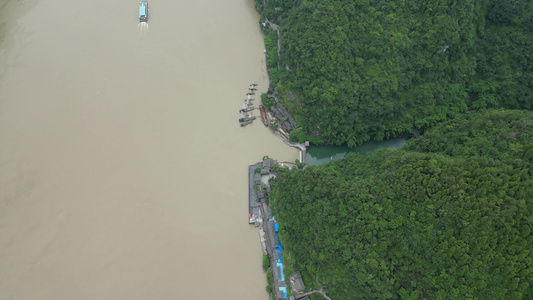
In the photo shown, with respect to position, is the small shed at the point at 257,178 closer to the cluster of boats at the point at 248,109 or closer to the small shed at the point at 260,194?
the small shed at the point at 260,194

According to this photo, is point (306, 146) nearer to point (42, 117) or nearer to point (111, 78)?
point (111, 78)

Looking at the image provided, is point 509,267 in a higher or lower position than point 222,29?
lower

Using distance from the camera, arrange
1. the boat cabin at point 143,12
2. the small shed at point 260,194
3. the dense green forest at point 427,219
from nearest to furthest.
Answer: the dense green forest at point 427,219
the small shed at point 260,194
the boat cabin at point 143,12

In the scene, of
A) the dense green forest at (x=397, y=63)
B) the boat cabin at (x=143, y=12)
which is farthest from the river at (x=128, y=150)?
the dense green forest at (x=397, y=63)

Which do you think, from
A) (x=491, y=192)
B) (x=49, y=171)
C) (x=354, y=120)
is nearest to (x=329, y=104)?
(x=354, y=120)

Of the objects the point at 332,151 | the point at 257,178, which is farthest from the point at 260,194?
the point at 332,151

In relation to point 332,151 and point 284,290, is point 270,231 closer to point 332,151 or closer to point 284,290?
point 284,290
